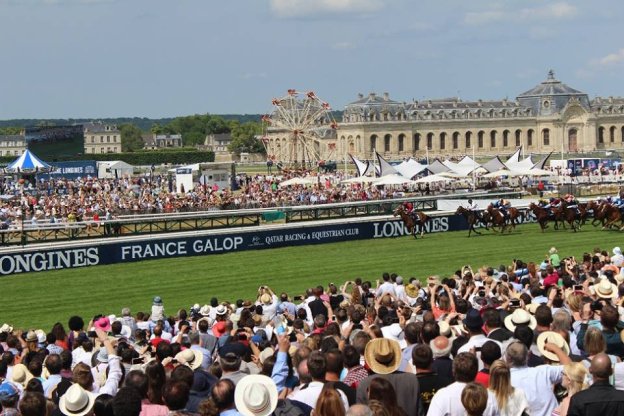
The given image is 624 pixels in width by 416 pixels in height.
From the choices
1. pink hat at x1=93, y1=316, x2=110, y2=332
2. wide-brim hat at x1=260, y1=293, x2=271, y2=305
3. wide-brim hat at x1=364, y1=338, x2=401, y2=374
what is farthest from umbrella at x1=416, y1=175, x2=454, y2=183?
wide-brim hat at x1=364, y1=338, x2=401, y2=374

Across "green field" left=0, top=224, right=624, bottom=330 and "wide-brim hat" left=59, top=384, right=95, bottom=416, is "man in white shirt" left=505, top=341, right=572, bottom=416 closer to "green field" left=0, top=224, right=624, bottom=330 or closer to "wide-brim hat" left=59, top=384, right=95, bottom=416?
"wide-brim hat" left=59, top=384, right=95, bottom=416

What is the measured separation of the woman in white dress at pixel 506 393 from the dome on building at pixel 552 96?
119 m

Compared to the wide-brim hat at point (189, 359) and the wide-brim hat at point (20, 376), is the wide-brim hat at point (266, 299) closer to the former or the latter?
the wide-brim hat at point (189, 359)

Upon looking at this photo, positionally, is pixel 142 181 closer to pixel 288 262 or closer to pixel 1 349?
pixel 288 262

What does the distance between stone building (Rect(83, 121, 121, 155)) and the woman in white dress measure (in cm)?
18032

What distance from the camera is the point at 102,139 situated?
186 meters

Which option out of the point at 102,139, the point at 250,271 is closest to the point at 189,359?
the point at 250,271

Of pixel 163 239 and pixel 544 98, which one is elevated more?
pixel 544 98

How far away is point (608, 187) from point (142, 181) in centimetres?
2544

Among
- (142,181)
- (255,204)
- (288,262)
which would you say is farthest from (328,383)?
(142,181)

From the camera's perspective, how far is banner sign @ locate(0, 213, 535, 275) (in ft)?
86.4

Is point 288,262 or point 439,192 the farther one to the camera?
point 439,192

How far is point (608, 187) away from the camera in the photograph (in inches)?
2032

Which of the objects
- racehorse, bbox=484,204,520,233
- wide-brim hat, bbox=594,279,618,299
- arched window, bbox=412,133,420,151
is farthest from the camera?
arched window, bbox=412,133,420,151
